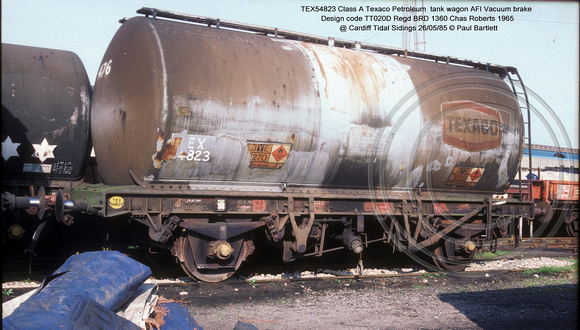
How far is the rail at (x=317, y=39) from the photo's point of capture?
835 centimetres

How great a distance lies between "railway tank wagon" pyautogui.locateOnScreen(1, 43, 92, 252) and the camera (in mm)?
8078

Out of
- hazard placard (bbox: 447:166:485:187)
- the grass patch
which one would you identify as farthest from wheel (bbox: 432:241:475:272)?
the grass patch

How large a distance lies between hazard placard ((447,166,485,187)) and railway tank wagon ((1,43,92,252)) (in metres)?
7.20

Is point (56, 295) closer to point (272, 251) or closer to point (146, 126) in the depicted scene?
point (146, 126)

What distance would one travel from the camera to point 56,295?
4422 mm

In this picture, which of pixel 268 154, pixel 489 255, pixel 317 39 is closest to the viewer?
pixel 268 154

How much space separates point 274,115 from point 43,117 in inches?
162

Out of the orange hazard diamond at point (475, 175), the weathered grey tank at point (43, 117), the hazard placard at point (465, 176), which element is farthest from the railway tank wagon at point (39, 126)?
the orange hazard diamond at point (475, 175)

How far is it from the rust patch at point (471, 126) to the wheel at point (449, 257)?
216 cm

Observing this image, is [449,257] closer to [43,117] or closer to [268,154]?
[268,154]

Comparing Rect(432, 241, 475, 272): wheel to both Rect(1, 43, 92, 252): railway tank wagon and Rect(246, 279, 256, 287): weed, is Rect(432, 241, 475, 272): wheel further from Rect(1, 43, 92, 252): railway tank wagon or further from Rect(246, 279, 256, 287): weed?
Rect(1, 43, 92, 252): railway tank wagon

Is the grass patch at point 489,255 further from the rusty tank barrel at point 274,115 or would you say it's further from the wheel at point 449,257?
the rusty tank barrel at point 274,115

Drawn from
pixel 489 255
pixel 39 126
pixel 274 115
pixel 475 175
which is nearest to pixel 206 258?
pixel 274 115

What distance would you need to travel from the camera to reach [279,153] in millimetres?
7922
